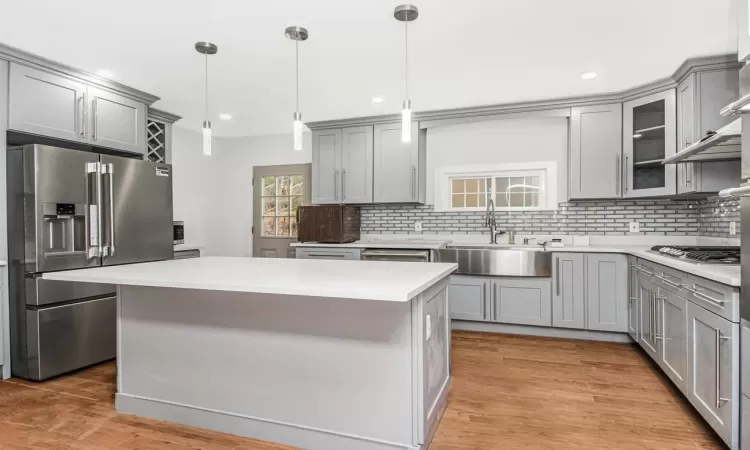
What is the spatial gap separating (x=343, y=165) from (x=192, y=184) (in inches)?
83.9

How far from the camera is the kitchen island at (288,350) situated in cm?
182

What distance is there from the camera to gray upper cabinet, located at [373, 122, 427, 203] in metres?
4.48

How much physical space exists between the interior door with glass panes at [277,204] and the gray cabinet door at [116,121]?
1.86m

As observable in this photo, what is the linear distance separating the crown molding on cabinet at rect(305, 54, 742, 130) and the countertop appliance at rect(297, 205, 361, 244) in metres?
1.02

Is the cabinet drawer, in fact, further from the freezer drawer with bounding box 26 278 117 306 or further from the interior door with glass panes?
the freezer drawer with bounding box 26 278 117 306

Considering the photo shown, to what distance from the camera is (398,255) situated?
4059 millimetres

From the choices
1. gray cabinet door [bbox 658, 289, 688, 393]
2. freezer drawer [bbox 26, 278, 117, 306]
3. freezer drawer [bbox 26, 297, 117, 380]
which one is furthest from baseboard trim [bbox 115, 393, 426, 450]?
gray cabinet door [bbox 658, 289, 688, 393]

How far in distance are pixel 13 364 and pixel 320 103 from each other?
328 cm

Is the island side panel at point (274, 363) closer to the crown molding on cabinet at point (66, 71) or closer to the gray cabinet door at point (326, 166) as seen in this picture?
the crown molding on cabinet at point (66, 71)

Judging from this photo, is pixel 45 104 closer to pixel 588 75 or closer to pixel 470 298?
pixel 470 298

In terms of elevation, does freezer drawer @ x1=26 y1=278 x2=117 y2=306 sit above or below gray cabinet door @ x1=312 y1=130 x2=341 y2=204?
below

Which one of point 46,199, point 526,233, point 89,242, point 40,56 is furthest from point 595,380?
point 40,56

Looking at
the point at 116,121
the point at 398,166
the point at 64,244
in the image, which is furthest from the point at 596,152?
the point at 64,244

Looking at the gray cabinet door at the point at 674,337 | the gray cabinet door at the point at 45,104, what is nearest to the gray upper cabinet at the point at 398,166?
the gray cabinet door at the point at 674,337
